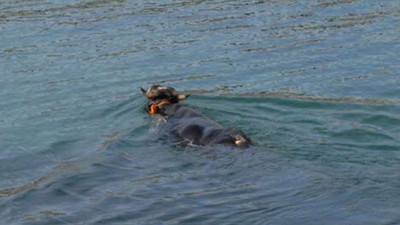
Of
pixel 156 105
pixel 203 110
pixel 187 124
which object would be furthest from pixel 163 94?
pixel 187 124

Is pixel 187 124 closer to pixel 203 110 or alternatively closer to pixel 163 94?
pixel 163 94

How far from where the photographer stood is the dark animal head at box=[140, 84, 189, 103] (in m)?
13.3

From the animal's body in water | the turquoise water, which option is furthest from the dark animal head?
the turquoise water

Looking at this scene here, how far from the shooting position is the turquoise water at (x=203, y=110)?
31.4ft

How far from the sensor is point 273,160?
1062cm

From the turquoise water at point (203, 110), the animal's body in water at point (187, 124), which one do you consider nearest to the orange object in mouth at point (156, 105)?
the animal's body in water at point (187, 124)

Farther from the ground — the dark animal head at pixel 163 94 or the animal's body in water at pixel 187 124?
the dark animal head at pixel 163 94

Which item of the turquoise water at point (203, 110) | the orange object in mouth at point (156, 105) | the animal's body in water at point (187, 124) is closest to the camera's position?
the turquoise water at point (203, 110)

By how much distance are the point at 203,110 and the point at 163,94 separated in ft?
2.41

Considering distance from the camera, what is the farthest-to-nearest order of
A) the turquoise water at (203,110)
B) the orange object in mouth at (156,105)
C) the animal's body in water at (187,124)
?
the orange object in mouth at (156,105) < the animal's body in water at (187,124) < the turquoise water at (203,110)

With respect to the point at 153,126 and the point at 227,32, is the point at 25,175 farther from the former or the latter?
the point at 227,32

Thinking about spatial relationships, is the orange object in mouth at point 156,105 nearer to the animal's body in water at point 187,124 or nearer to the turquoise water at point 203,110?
→ the animal's body in water at point 187,124

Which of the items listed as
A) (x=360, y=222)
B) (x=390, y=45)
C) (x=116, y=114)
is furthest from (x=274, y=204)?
(x=390, y=45)

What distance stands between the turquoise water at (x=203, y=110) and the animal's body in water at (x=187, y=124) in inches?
7.1
